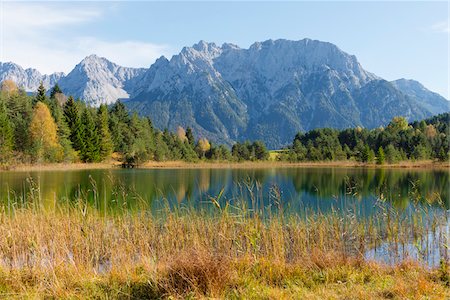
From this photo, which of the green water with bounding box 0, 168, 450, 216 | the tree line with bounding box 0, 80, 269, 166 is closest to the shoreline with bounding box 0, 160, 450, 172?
the tree line with bounding box 0, 80, 269, 166

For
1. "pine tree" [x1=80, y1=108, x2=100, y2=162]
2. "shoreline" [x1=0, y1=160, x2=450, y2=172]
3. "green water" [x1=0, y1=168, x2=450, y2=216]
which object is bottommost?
"shoreline" [x1=0, y1=160, x2=450, y2=172]

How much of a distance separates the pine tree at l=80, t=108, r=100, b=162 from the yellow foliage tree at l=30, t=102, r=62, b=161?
769cm

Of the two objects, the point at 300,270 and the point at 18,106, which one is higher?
the point at 18,106

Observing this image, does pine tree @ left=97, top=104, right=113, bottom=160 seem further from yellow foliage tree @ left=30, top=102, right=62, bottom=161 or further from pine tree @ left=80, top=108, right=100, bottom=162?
yellow foliage tree @ left=30, top=102, right=62, bottom=161

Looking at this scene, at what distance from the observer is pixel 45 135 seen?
196ft

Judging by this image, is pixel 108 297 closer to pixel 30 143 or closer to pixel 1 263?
pixel 1 263

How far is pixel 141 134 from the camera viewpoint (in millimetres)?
87438

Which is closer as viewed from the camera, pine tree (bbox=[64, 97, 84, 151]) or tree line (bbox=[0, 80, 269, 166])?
tree line (bbox=[0, 80, 269, 166])

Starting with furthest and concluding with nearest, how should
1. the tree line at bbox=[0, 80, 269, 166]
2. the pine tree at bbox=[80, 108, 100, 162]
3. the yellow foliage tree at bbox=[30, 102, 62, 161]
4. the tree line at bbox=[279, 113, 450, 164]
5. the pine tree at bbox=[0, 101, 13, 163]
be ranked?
1. the tree line at bbox=[279, 113, 450, 164]
2. the pine tree at bbox=[80, 108, 100, 162]
3. the tree line at bbox=[0, 80, 269, 166]
4. the yellow foliage tree at bbox=[30, 102, 62, 161]
5. the pine tree at bbox=[0, 101, 13, 163]

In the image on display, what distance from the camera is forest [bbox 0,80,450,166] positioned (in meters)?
60.4

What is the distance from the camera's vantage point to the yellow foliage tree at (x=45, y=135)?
59.2 m

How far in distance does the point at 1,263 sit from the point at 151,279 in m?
4.37

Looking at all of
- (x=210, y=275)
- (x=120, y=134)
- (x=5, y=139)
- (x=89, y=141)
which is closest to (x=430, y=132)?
(x=120, y=134)

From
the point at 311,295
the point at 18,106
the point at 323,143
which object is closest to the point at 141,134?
the point at 18,106
